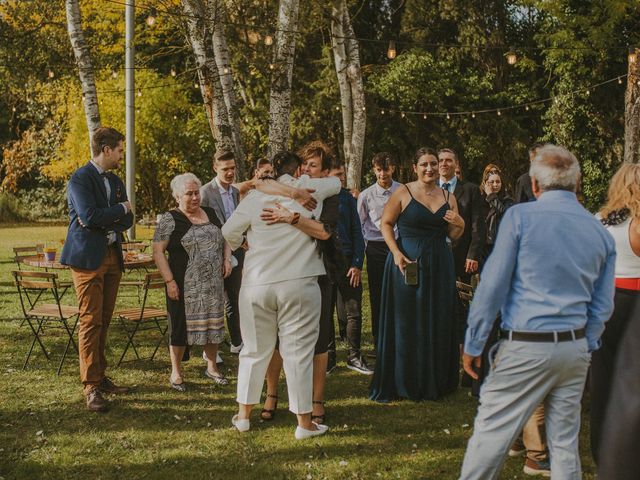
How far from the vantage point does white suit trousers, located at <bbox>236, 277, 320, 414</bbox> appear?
514cm

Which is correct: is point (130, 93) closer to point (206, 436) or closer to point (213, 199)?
point (213, 199)

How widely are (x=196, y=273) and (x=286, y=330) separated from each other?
158 centimetres

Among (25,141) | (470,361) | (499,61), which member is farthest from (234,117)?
(25,141)

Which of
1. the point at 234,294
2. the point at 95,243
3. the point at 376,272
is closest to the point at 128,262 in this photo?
the point at 234,294

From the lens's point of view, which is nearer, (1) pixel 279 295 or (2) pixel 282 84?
(1) pixel 279 295

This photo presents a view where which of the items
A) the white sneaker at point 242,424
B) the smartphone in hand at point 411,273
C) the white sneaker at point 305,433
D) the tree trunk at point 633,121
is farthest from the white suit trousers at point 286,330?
the tree trunk at point 633,121

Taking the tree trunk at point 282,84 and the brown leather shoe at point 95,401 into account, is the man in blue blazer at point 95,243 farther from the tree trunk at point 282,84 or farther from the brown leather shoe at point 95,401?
the tree trunk at point 282,84

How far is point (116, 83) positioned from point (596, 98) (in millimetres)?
19441

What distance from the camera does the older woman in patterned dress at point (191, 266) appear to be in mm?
6457

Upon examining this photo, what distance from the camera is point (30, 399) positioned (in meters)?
6.42

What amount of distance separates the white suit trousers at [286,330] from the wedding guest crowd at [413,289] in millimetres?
11

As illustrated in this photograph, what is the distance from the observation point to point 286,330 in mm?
5223

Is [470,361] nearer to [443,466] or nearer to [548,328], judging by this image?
[548,328]

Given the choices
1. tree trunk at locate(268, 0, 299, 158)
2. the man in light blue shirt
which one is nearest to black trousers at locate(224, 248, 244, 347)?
tree trunk at locate(268, 0, 299, 158)
